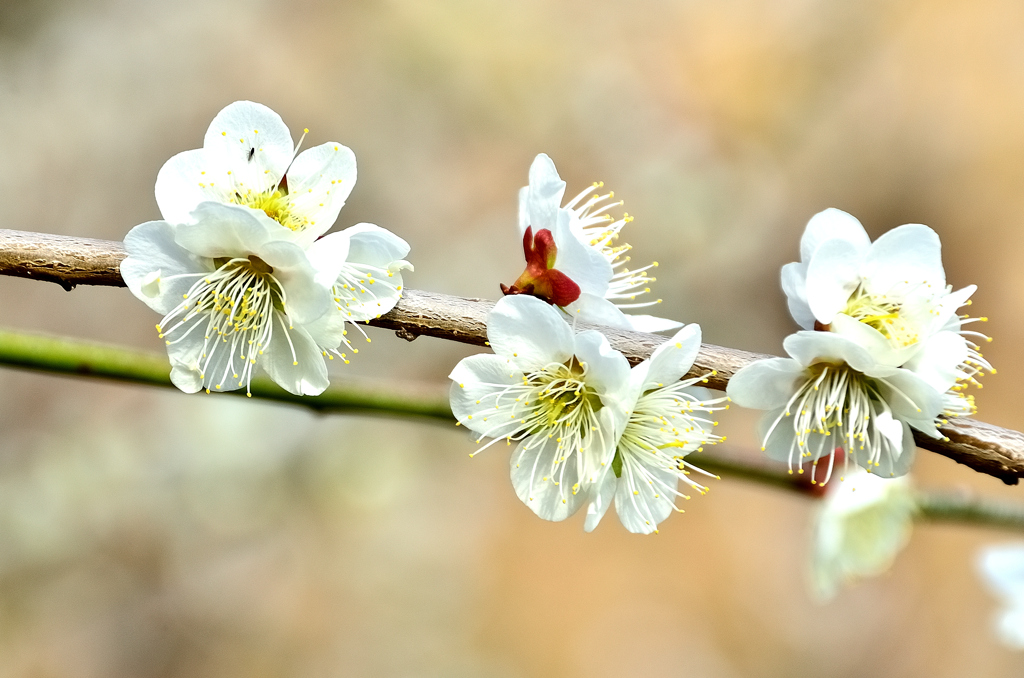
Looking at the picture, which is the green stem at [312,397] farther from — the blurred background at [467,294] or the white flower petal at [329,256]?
the blurred background at [467,294]

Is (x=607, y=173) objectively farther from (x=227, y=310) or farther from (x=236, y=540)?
(x=227, y=310)

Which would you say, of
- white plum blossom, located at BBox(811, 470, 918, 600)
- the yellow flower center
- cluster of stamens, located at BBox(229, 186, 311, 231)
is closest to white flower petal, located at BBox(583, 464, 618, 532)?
the yellow flower center

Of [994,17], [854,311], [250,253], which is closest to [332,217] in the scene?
[250,253]

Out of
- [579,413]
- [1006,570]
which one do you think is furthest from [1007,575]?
[579,413]

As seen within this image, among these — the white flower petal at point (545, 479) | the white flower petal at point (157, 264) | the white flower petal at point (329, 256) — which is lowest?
the white flower petal at point (545, 479)

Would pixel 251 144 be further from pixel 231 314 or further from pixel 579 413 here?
pixel 579 413

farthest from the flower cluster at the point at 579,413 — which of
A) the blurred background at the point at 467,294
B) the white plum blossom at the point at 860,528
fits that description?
the blurred background at the point at 467,294
